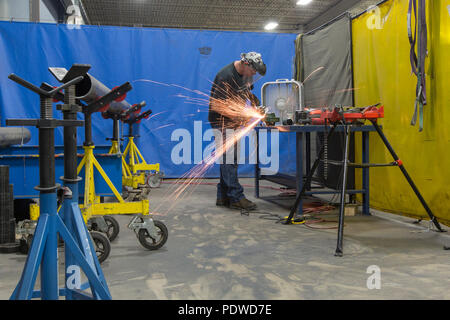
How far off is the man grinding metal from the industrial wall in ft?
3.80

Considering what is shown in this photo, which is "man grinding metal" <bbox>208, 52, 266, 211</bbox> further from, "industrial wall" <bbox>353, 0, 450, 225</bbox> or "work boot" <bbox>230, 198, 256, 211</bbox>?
"industrial wall" <bbox>353, 0, 450, 225</bbox>

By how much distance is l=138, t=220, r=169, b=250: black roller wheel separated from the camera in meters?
2.77

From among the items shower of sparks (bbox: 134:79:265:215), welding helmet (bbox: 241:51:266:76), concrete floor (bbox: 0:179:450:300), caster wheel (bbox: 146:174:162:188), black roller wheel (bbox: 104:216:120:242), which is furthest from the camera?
caster wheel (bbox: 146:174:162:188)

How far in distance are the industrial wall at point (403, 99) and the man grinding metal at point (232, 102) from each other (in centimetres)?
116

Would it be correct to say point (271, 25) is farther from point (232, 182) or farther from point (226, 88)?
point (232, 182)

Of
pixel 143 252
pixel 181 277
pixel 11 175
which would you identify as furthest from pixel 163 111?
pixel 181 277

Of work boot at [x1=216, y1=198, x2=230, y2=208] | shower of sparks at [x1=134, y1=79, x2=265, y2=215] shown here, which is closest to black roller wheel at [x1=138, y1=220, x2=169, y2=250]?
shower of sparks at [x1=134, y1=79, x2=265, y2=215]

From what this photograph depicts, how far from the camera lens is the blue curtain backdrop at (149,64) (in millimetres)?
6301

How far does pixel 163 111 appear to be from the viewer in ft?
22.4

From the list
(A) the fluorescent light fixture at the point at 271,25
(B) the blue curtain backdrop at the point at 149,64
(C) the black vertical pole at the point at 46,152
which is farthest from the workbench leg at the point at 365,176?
(A) the fluorescent light fixture at the point at 271,25

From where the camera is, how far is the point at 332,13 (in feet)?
37.4

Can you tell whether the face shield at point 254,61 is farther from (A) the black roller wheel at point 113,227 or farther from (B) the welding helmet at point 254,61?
(A) the black roller wheel at point 113,227
